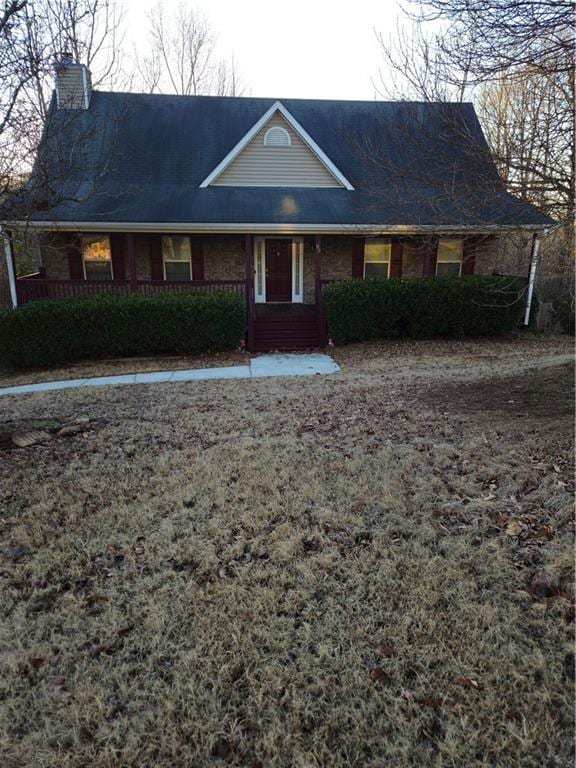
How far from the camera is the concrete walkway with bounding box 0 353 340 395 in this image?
9.31m

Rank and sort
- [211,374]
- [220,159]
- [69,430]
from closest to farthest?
1. [69,430]
2. [211,374]
3. [220,159]

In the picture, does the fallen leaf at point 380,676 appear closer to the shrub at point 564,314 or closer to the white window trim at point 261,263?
the white window trim at point 261,263

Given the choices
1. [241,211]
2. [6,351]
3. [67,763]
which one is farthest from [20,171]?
[241,211]

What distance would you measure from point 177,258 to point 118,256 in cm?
162

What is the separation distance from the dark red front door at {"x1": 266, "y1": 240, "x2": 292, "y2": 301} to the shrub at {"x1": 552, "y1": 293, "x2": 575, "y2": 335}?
24.9ft

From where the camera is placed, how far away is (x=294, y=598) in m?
2.84

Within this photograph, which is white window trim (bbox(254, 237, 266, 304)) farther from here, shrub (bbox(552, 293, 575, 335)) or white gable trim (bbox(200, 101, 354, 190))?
shrub (bbox(552, 293, 575, 335))

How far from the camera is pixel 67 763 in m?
1.99

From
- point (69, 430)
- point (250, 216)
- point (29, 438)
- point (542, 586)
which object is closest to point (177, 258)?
point (250, 216)

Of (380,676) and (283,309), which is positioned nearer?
(380,676)

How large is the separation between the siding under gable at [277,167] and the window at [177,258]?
1.89 meters

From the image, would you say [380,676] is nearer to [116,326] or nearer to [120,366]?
[120,366]

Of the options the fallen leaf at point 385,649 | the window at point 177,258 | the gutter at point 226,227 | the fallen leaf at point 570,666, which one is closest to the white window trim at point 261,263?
the window at point 177,258

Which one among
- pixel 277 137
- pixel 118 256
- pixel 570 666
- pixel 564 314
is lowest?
pixel 570 666
